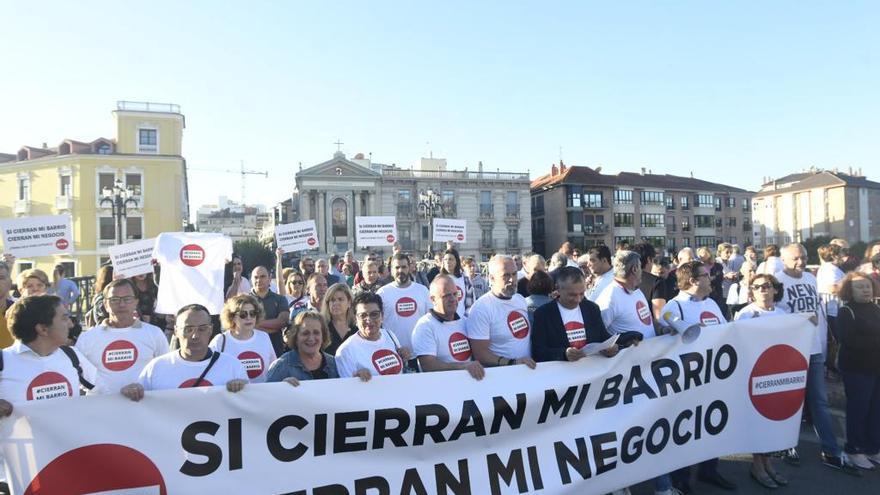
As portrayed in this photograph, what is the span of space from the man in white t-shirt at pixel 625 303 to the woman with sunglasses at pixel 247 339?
2721 mm

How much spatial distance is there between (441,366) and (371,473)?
3.07ft

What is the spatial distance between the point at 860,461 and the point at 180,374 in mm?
5478

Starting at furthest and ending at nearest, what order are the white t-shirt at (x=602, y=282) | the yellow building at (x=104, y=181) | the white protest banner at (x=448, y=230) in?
1. the yellow building at (x=104, y=181)
2. the white protest banner at (x=448, y=230)
3. the white t-shirt at (x=602, y=282)

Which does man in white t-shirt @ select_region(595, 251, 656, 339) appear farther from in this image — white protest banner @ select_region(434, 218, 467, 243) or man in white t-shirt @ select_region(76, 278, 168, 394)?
white protest banner @ select_region(434, 218, 467, 243)

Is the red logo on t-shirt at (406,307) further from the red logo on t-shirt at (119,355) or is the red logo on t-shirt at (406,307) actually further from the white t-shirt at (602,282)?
→ the red logo on t-shirt at (119,355)

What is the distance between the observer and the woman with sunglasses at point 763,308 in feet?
16.0

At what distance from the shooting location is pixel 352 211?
185ft

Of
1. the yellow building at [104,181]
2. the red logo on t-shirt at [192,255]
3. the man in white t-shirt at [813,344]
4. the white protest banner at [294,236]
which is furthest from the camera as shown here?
the yellow building at [104,181]

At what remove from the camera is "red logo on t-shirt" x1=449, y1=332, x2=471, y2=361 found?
456 centimetres

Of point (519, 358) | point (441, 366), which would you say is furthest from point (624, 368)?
point (441, 366)

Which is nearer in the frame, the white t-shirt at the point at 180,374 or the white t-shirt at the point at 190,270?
the white t-shirt at the point at 180,374

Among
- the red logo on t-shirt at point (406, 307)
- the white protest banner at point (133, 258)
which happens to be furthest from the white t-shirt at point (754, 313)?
the white protest banner at point (133, 258)

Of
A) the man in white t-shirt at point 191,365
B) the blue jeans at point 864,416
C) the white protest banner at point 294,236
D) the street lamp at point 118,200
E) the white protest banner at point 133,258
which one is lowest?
the blue jeans at point 864,416

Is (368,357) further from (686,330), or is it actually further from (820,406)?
(820,406)
